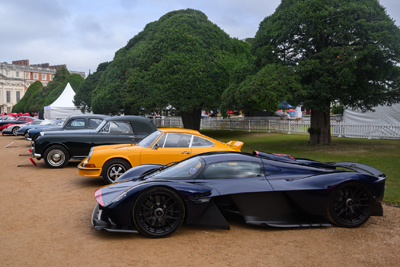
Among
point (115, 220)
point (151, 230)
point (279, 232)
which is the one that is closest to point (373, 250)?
point (279, 232)

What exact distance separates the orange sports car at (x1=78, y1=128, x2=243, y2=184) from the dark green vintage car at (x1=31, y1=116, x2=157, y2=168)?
7.09ft

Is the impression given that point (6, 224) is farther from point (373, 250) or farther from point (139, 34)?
point (139, 34)

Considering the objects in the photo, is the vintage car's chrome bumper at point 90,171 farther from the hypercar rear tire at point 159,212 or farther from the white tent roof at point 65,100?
the white tent roof at point 65,100

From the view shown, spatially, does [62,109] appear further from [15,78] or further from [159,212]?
[15,78]

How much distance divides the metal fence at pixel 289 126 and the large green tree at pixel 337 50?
4.96 meters

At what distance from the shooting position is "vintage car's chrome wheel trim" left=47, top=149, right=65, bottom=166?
11.0 meters

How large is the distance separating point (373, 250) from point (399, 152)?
12.2 m

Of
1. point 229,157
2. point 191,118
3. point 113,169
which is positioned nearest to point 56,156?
point 113,169

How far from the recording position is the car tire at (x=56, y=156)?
11023 mm

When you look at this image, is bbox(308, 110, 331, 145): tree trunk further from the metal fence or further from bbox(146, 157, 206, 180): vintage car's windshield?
bbox(146, 157, 206, 180): vintage car's windshield

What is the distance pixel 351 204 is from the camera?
5.30 meters

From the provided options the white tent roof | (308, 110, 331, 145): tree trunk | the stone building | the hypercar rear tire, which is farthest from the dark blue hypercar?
the stone building

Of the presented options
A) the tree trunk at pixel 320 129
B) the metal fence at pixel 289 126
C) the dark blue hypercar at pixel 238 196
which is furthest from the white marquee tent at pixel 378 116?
the dark blue hypercar at pixel 238 196

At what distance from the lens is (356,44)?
48.0 ft
